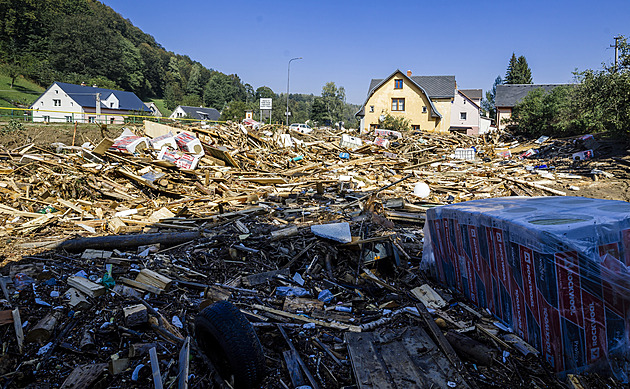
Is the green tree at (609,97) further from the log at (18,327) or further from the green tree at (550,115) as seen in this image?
the log at (18,327)

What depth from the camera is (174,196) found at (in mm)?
10422

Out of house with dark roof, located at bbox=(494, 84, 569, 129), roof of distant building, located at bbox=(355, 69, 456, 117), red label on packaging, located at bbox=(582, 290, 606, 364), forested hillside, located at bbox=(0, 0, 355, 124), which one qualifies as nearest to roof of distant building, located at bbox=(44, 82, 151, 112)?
forested hillside, located at bbox=(0, 0, 355, 124)

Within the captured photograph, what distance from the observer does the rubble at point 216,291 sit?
315cm

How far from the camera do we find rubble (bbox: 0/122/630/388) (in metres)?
3.15

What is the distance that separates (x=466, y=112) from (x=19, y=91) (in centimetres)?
6922

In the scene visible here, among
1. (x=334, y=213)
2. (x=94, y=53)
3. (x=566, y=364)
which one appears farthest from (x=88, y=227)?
(x=94, y=53)

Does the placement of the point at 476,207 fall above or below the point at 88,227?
above

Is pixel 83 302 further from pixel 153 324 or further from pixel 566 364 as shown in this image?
pixel 566 364

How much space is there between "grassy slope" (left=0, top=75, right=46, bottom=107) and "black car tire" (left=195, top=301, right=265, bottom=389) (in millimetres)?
56867

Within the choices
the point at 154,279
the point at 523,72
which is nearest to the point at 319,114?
the point at 523,72

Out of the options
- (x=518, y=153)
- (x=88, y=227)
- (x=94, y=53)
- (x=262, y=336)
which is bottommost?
(x=262, y=336)

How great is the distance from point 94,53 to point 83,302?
98.7 m

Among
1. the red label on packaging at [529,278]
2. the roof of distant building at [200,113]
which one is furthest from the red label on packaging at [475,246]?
the roof of distant building at [200,113]

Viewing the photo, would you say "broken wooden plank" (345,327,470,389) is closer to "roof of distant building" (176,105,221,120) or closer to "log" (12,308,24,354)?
"log" (12,308,24,354)
